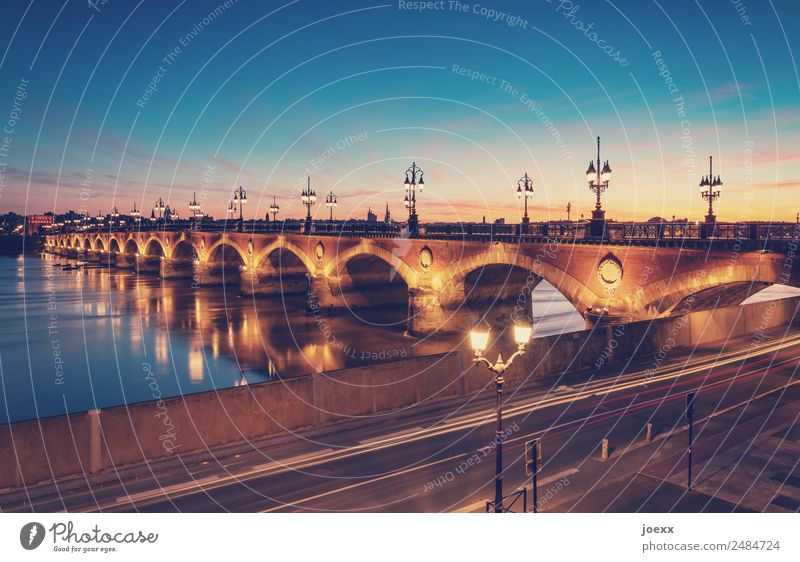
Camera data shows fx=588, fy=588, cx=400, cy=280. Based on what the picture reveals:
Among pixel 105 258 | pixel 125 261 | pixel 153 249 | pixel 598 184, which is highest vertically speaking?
pixel 598 184

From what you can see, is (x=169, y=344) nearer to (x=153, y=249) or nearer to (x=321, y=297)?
(x=321, y=297)

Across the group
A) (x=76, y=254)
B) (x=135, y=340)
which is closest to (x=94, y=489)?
(x=135, y=340)

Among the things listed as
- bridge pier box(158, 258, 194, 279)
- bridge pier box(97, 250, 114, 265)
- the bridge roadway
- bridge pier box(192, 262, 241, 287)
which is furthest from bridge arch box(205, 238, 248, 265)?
bridge pier box(97, 250, 114, 265)

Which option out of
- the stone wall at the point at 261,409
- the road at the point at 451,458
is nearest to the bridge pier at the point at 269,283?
the stone wall at the point at 261,409

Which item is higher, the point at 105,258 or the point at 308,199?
the point at 308,199

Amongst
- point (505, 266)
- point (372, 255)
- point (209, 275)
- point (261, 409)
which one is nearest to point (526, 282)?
point (505, 266)

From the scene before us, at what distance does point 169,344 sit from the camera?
4738cm

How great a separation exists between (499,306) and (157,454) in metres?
39.1

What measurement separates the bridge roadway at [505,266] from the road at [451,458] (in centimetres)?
515

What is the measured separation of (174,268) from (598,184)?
9088cm

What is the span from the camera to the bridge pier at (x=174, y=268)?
10269 centimetres

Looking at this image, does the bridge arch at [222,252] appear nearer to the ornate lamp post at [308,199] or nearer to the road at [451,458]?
the ornate lamp post at [308,199]

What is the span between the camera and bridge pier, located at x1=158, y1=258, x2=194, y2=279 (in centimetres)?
10269

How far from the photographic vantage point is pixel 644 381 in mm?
24156
